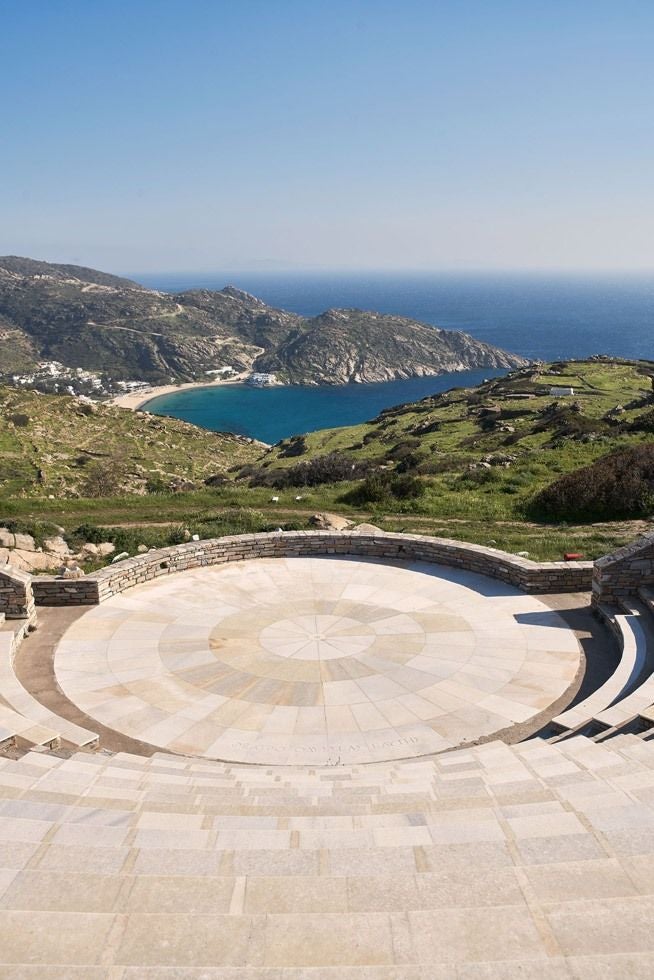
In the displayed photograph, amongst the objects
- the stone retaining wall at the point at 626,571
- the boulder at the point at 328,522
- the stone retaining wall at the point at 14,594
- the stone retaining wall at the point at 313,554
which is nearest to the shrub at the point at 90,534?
the stone retaining wall at the point at 313,554

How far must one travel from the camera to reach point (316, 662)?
12719 millimetres

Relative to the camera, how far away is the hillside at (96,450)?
42125 millimetres

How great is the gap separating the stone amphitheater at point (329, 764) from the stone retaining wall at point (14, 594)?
56 millimetres

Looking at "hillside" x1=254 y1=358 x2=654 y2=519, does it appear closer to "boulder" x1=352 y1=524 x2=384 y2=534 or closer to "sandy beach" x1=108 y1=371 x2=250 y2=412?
"boulder" x1=352 y1=524 x2=384 y2=534

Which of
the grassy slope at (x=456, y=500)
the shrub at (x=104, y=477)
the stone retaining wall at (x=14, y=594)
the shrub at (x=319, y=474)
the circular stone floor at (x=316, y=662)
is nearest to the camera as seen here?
the circular stone floor at (x=316, y=662)

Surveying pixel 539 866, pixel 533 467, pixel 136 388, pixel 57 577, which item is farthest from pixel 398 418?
pixel 136 388

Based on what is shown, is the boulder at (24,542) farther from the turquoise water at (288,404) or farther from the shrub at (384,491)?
the turquoise water at (288,404)

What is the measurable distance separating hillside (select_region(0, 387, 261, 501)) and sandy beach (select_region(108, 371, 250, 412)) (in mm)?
67896

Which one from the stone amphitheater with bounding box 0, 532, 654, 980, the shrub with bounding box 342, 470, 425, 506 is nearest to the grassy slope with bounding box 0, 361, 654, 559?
the shrub with bounding box 342, 470, 425, 506

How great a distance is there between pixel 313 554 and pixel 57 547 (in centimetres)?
792

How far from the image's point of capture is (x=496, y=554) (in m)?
16.6

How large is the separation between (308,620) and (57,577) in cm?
585

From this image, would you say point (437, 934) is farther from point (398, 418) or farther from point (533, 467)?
point (398, 418)

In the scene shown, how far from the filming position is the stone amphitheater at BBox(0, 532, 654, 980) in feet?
15.1
